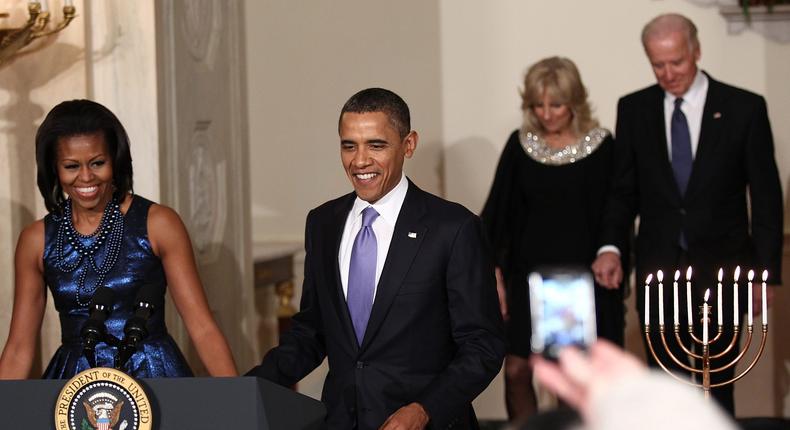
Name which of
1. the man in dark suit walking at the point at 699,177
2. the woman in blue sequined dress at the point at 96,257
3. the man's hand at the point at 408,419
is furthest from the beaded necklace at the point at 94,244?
the man in dark suit walking at the point at 699,177

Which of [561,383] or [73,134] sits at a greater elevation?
[73,134]

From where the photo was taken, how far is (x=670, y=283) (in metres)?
4.90

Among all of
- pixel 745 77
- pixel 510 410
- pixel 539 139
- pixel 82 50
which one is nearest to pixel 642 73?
pixel 745 77

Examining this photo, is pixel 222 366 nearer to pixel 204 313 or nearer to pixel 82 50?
pixel 204 313

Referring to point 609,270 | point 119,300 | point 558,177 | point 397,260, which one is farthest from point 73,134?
point 558,177

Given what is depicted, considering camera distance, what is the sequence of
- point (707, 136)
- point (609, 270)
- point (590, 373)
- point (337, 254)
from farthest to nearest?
point (609, 270), point (707, 136), point (337, 254), point (590, 373)

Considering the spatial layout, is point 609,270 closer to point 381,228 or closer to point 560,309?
point 560,309

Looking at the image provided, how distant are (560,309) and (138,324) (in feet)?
12.6

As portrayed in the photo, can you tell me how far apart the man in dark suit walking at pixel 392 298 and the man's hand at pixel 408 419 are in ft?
0.32

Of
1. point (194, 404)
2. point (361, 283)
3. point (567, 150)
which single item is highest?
point (567, 150)

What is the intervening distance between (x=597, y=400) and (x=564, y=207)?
4.48m

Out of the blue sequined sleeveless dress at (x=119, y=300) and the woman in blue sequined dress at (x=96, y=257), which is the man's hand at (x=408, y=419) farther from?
the blue sequined sleeveless dress at (x=119, y=300)

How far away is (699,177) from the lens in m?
4.87

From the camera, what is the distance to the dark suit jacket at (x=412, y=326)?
9.61ft
